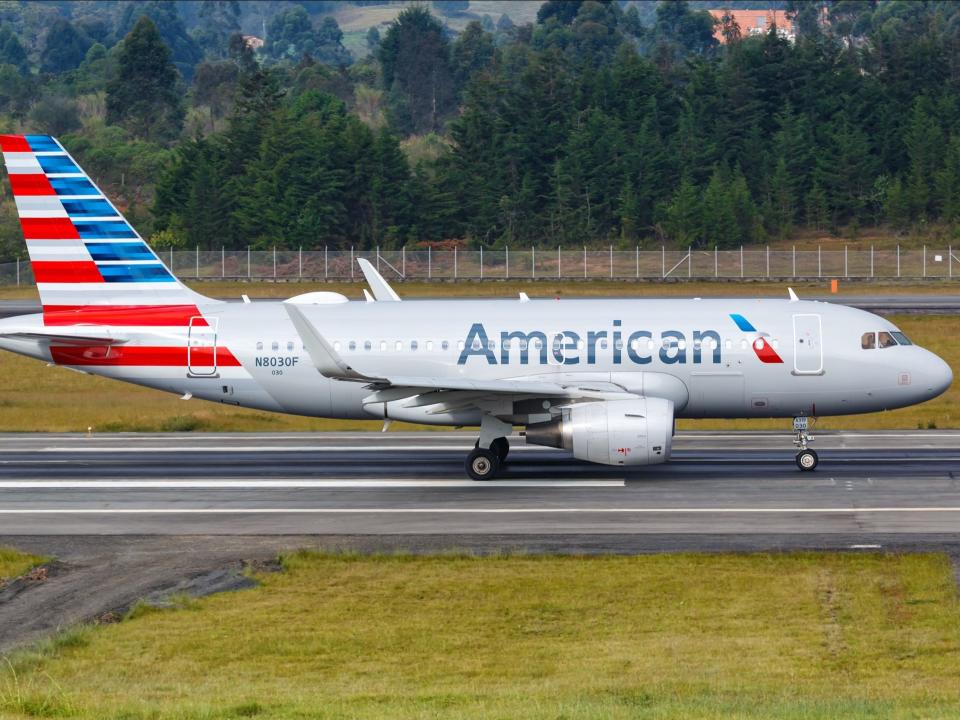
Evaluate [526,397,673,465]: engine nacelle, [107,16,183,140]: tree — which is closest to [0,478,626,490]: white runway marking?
[526,397,673,465]: engine nacelle

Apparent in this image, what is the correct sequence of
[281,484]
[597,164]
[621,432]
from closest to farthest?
[621,432] → [281,484] → [597,164]

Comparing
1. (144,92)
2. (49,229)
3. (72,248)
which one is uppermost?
(144,92)

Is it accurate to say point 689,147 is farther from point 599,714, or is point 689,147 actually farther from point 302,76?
point 599,714

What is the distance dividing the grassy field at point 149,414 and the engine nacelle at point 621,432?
13.0 metres

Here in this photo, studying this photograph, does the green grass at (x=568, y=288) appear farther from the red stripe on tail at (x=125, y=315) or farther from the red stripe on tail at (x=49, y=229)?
the red stripe on tail at (x=125, y=315)

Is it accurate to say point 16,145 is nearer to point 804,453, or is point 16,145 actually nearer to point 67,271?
point 67,271

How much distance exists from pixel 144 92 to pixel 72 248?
12604 centimetres

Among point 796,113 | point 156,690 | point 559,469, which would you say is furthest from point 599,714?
point 796,113

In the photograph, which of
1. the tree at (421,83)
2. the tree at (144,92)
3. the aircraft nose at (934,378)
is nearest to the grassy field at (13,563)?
the aircraft nose at (934,378)

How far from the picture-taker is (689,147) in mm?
122188

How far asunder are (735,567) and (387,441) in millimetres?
18438

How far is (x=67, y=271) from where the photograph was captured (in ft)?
118

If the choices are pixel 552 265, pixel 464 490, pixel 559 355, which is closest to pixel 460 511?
pixel 464 490

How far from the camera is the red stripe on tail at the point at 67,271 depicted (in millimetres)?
35875
